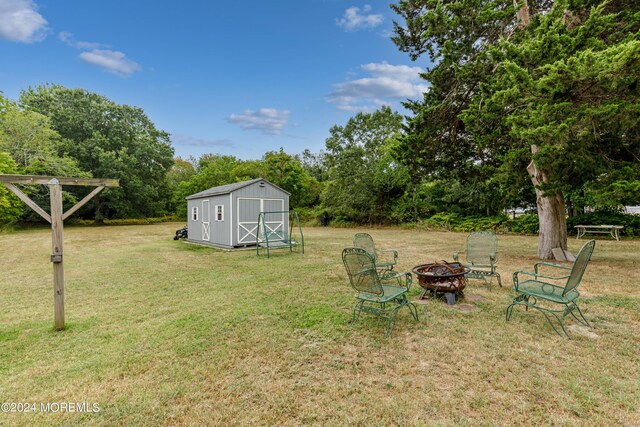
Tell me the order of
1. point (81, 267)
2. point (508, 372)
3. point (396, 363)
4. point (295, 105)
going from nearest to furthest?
point (508, 372), point (396, 363), point (81, 267), point (295, 105)

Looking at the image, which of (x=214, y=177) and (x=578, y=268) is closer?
(x=578, y=268)

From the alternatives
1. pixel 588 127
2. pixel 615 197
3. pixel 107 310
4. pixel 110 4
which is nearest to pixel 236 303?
pixel 107 310

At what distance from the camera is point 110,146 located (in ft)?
87.1

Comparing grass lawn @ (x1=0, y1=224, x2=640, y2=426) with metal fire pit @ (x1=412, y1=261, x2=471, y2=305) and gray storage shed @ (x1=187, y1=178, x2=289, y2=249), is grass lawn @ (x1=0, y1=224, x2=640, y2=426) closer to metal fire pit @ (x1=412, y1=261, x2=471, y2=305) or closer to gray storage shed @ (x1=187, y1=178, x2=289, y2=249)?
metal fire pit @ (x1=412, y1=261, x2=471, y2=305)

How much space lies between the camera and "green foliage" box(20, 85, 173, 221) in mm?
24484

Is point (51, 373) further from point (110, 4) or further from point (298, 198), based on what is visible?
point (298, 198)

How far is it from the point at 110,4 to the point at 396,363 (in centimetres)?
1562

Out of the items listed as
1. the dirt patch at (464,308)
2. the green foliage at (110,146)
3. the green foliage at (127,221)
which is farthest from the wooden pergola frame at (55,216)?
the green foliage at (127,221)

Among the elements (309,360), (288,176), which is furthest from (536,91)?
(288,176)

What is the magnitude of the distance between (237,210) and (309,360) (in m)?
9.30

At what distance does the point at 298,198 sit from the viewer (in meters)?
28.6

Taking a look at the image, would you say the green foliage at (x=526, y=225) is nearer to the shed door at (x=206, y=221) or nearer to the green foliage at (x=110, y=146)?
the shed door at (x=206, y=221)

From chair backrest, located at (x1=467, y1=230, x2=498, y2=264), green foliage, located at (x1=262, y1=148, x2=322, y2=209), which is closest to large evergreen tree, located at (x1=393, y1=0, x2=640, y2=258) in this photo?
chair backrest, located at (x1=467, y1=230, x2=498, y2=264)

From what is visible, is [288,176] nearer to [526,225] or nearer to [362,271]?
[526,225]
